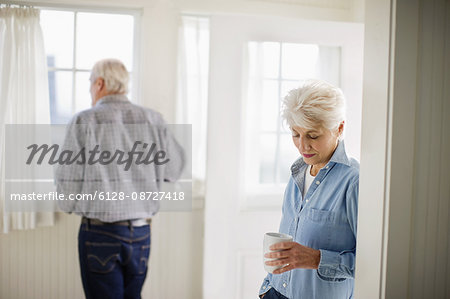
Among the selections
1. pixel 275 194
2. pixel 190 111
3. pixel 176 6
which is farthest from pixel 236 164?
pixel 176 6

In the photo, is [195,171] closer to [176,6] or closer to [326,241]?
[176,6]

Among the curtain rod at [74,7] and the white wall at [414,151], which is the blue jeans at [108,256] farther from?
the white wall at [414,151]

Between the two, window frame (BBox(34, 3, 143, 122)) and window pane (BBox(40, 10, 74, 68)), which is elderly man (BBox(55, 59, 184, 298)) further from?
window pane (BBox(40, 10, 74, 68))

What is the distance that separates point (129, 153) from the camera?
2359 millimetres

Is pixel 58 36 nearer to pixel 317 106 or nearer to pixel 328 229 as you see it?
pixel 317 106

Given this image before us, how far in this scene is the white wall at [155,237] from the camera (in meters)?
2.84

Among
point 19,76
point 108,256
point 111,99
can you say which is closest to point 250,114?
point 111,99

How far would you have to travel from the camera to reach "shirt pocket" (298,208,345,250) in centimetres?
130

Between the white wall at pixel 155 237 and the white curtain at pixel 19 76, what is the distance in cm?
11

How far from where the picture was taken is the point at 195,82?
2.92 m

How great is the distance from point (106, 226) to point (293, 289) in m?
1.20

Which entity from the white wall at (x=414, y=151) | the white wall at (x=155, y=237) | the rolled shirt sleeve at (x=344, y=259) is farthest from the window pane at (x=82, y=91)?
the white wall at (x=414, y=151)

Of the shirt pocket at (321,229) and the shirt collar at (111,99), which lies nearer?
the shirt pocket at (321,229)

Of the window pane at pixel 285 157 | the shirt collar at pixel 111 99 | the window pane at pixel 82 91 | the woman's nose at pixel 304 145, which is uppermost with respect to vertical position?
the window pane at pixel 82 91
